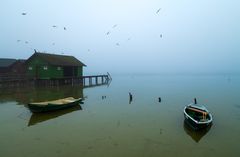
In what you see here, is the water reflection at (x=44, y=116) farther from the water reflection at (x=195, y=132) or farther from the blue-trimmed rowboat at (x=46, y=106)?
the water reflection at (x=195, y=132)

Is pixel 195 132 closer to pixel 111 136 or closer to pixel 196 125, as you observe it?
pixel 196 125

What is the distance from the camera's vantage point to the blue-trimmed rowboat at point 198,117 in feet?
36.2

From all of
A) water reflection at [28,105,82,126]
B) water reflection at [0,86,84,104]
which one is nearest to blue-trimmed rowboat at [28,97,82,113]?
water reflection at [28,105,82,126]

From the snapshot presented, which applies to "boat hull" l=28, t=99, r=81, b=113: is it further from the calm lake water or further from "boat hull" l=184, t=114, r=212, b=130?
"boat hull" l=184, t=114, r=212, b=130

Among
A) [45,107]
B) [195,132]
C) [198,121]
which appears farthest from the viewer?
[45,107]

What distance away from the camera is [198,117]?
42.8ft

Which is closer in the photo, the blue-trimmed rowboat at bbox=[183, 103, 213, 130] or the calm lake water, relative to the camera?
the calm lake water

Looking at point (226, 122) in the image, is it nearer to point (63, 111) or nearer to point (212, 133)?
point (212, 133)

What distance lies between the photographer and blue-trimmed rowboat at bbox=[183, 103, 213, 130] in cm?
1103

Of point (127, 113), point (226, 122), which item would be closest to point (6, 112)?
point (127, 113)

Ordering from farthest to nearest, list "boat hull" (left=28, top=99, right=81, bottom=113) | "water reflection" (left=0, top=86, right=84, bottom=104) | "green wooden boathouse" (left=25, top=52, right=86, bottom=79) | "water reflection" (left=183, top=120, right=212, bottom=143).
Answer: "green wooden boathouse" (left=25, top=52, right=86, bottom=79) < "water reflection" (left=0, top=86, right=84, bottom=104) < "boat hull" (left=28, top=99, right=81, bottom=113) < "water reflection" (left=183, top=120, right=212, bottom=143)

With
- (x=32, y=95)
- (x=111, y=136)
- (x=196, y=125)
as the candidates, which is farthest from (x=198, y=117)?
(x=32, y=95)

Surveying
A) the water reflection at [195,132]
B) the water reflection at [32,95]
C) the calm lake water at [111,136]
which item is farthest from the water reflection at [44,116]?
the water reflection at [195,132]

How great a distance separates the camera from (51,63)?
1310 inches
